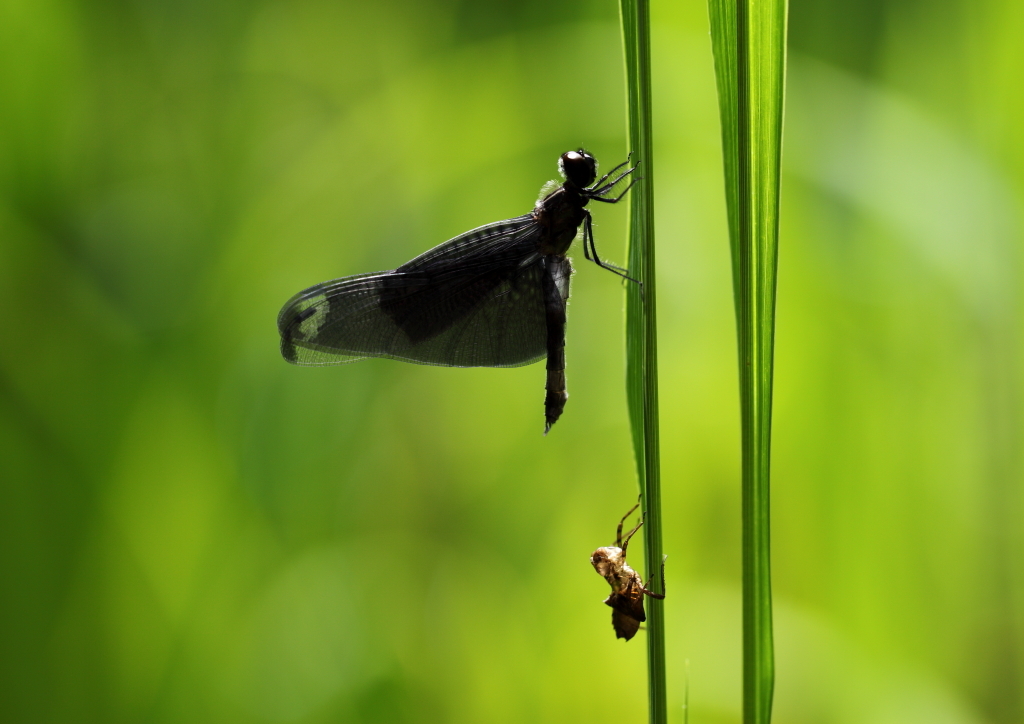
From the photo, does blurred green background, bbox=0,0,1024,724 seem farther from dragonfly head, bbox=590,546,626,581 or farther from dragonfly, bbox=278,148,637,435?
dragonfly head, bbox=590,546,626,581

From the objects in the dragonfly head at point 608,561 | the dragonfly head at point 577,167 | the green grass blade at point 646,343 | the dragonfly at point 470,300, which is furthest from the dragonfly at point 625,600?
the dragonfly head at point 577,167

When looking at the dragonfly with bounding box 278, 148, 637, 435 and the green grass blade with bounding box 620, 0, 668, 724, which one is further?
the dragonfly with bounding box 278, 148, 637, 435

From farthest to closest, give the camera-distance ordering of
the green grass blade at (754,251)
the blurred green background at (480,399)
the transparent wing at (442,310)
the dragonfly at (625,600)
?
the blurred green background at (480,399) → the transparent wing at (442,310) → the dragonfly at (625,600) → the green grass blade at (754,251)

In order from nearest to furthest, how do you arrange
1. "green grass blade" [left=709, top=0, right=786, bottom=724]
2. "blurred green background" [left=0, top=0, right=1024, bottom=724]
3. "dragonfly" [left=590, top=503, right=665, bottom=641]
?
"green grass blade" [left=709, top=0, right=786, bottom=724], "dragonfly" [left=590, top=503, right=665, bottom=641], "blurred green background" [left=0, top=0, right=1024, bottom=724]

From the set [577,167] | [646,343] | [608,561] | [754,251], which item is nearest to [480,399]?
[577,167]

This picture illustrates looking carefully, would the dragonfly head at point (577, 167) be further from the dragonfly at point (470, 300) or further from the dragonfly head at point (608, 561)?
the dragonfly head at point (608, 561)

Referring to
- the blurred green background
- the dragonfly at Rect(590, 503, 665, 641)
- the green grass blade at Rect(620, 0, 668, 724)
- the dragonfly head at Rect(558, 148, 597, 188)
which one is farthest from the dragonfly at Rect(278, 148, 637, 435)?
the green grass blade at Rect(620, 0, 668, 724)
